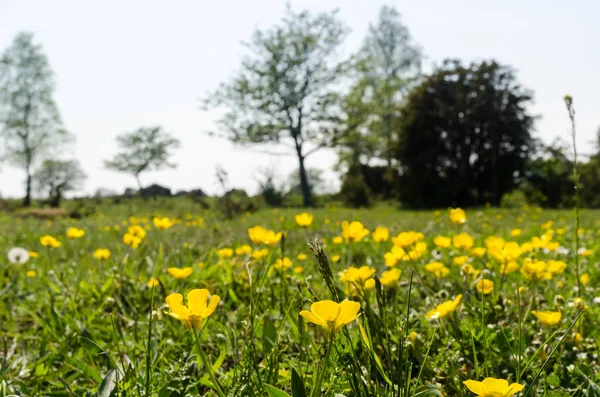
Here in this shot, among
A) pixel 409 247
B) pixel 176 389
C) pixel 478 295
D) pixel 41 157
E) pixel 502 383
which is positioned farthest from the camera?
pixel 41 157

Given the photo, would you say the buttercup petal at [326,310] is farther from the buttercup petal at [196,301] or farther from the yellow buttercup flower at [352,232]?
the yellow buttercup flower at [352,232]

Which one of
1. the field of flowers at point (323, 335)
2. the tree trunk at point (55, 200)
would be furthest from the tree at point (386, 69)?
the field of flowers at point (323, 335)

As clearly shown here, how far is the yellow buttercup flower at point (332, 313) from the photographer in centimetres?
63

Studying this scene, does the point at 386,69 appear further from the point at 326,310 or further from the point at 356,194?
the point at 326,310

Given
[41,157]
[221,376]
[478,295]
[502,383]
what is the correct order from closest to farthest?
[502,383]
[221,376]
[478,295]
[41,157]

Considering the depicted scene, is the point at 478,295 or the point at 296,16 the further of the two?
the point at 296,16

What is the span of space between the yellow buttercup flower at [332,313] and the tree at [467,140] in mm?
21210

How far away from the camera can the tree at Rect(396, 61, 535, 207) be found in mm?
21188

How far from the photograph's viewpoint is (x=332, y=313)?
0.64m

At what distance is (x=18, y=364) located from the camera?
1.45 meters

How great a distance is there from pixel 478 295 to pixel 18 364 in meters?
1.49

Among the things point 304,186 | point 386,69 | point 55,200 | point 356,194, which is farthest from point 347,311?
point 386,69

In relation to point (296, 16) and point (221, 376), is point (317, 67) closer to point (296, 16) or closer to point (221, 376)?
point (296, 16)

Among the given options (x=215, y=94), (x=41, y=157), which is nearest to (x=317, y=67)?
(x=215, y=94)
